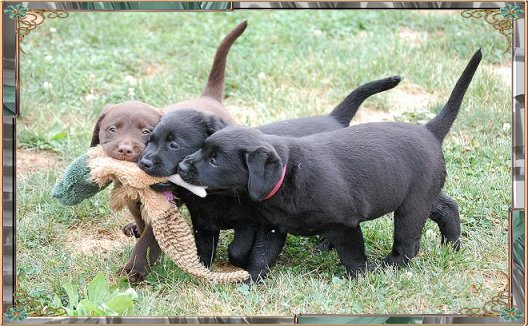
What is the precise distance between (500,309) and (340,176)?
3.62ft

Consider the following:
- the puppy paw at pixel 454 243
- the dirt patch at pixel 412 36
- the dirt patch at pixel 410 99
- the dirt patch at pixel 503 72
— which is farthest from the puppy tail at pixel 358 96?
the dirt patch at pixel 412 36

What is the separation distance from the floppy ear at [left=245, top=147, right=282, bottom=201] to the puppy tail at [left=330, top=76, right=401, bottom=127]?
1246 millimetres

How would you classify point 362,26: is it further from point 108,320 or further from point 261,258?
point 108,320

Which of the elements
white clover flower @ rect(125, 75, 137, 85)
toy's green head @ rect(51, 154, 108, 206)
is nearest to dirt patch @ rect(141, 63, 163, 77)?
white clover flower @ rect(125, 75, 137, 85)

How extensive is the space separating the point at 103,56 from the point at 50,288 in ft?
12.8

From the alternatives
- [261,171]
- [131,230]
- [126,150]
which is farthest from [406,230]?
[131,230]

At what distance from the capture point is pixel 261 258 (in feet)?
17.5

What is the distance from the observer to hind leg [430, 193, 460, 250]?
5664 millimetres

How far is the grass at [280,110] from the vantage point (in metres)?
5.13

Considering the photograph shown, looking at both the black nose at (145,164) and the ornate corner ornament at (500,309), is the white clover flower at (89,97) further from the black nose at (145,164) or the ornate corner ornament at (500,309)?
the ornate corner ornament at (500,309)

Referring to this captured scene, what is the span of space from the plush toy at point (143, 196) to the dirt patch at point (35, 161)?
1.62m

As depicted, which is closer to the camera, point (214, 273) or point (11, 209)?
point (11, 209)

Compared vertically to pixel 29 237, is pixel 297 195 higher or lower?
higher

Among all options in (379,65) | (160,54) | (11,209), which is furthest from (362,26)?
(11,209)
